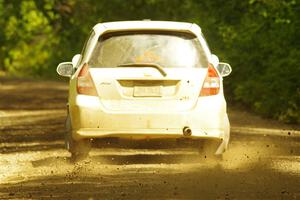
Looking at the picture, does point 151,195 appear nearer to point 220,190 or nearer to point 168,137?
point 220,190

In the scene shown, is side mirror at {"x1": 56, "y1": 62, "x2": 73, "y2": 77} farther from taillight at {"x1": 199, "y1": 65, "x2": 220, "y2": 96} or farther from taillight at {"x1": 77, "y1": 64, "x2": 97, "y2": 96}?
taillight at {"x1": 199, "y1": 65, "x2": 220, "y2": 96}

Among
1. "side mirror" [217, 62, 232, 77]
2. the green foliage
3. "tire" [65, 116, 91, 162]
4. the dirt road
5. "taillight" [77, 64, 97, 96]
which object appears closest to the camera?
the dirt road

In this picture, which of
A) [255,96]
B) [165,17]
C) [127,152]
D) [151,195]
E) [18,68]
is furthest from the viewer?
[18,68]

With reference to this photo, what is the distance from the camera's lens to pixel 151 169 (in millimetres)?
12227

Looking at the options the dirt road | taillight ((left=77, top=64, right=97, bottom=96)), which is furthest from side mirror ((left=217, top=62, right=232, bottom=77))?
taillight ((left=77, top=64, right=97, bottom=96))

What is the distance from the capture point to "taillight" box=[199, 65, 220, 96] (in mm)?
12312

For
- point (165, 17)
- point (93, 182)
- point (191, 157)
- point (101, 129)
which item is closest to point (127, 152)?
point (191, 157)

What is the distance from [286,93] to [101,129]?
31.9ft

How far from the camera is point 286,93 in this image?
21469 mm

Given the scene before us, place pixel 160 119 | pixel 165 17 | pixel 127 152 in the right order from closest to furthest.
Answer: pixel 160 119, pixel 127 152, pixel 165 17

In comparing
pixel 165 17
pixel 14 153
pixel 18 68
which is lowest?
pixel 18 68

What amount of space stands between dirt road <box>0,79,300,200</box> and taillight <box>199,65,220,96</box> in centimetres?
83

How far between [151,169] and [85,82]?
1.18 metres

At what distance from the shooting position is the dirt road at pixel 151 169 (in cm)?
1020
